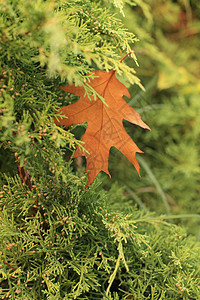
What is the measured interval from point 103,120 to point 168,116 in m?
0.84

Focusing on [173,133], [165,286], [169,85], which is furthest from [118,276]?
[169,85]

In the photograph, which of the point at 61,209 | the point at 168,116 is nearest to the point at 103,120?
the point at 61,209

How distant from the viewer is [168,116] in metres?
1.42

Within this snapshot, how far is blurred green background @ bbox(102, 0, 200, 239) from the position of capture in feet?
4.07

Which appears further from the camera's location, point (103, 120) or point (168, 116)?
point (168, 116)

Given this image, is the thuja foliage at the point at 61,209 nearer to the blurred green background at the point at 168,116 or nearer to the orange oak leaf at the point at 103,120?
the orange oak leaf at the point at 103,120

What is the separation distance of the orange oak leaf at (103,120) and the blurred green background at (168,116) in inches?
18.6

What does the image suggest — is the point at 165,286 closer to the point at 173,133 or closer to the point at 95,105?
the point at 95,105

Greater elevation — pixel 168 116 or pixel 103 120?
pixel 103 120

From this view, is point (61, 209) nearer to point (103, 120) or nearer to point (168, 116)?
point (103, 120)

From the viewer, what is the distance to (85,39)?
0.57 meters

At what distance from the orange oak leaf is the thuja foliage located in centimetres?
3

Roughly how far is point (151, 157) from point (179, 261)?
75 centimetres

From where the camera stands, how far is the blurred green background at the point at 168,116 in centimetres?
124
